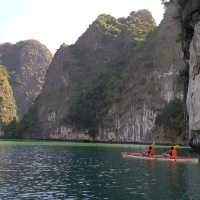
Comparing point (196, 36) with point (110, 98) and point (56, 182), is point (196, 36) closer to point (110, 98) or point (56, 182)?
point (56, 182)

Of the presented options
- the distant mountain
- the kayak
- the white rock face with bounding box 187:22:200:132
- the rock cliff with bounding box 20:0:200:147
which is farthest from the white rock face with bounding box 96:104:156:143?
the kayak

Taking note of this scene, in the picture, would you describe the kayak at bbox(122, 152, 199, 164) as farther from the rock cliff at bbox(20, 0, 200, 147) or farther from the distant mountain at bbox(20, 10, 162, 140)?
the distant mountain at bbox(20, 10, 162, 140)

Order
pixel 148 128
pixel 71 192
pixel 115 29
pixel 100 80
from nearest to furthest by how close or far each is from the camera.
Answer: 1. pixel 71 192
2. pixel 148 128
3. pixel 100 80
4. pixel 115 29

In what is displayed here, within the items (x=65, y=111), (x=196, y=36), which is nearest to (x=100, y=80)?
(x=65, y=111)

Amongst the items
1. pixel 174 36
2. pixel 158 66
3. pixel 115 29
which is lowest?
pixel 158 66

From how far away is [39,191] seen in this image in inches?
1034

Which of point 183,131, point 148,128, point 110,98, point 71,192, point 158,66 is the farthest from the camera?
point 110,98

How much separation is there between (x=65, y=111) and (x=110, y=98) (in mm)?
25302

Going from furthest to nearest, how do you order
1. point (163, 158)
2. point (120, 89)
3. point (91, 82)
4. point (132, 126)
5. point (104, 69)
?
point (104, 69), point (91, 82), point (120, 89), point (132, 126), point (163, 158)

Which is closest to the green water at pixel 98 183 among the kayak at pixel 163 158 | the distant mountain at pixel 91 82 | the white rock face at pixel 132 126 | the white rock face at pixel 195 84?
the kayak at pixel 163 158

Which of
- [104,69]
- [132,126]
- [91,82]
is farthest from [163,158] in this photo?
[104,69]

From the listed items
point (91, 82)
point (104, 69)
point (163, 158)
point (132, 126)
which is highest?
point (104, 69)

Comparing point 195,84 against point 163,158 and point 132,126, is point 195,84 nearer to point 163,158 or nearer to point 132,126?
point 163,158

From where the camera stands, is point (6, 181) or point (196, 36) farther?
point (196, 36)
